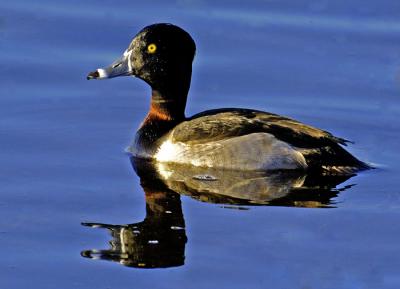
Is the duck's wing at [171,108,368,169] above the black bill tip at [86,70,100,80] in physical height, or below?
below

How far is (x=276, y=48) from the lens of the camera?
51.0 feet

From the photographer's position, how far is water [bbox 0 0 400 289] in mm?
10297

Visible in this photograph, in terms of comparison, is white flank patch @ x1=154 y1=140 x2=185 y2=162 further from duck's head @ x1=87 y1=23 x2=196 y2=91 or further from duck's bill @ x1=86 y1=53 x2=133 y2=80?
duck's bill @ x1=86 y1=53 x2=133 y2=80

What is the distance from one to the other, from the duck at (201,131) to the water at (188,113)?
0.32 meters

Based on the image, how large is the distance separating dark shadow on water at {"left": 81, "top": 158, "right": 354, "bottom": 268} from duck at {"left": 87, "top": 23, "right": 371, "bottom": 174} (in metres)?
0.12

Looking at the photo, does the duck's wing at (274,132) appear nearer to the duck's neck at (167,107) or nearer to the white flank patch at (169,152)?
the white flank patch at (169,152)

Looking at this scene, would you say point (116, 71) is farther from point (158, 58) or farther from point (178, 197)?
point (178, 197)

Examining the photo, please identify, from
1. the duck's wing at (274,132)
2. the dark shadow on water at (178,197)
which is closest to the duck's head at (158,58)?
the duck's wing at (274,132)

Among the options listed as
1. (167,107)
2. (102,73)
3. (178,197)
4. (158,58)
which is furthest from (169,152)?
(178,197)

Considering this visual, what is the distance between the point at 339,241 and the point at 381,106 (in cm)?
387

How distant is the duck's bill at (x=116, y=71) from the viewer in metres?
13.7

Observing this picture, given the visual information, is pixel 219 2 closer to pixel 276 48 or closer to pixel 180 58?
pixel 276 48

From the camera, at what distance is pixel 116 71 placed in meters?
13.7

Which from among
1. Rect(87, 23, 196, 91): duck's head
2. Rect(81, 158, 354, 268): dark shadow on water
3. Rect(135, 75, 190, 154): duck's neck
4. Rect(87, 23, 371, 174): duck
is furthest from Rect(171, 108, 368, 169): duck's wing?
Rect(87, 23, 196, 91): duck's head
